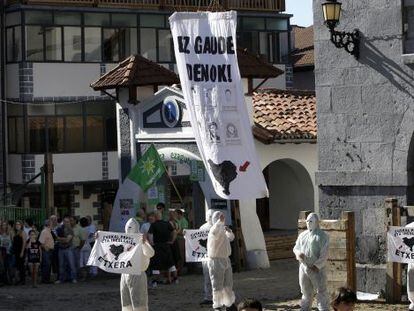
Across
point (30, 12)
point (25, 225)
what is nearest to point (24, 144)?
point (30, 12)

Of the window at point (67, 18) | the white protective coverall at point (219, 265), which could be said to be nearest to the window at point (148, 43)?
the window at point (67, 18)

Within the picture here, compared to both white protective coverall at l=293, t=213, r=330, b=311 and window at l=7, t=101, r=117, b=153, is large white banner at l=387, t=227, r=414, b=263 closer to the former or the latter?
white protective coverall at l=293, t=213, r=330, b=311

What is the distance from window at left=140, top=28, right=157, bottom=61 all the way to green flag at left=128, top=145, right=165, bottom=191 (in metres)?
14.5

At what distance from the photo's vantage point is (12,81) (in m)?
35.9

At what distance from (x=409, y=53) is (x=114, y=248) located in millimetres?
5101

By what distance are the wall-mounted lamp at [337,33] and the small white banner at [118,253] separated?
4325 mm

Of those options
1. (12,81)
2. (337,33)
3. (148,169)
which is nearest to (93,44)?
(12,81)

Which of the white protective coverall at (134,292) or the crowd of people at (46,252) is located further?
the crowd of people at (46,252)

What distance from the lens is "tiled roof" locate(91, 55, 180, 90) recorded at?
23500 millimetres

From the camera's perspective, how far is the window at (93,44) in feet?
119

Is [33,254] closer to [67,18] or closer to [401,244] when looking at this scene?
[401,244]

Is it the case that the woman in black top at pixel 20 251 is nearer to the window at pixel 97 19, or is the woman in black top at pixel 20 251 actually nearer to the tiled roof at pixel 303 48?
the window at pixel 97 19

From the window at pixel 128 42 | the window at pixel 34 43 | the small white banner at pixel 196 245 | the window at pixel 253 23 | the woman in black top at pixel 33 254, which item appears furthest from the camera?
the window at pixel 253 23

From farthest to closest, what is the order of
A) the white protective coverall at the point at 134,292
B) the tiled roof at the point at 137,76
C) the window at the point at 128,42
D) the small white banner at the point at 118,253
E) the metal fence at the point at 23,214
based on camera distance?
the window at the point at 128,42 → the metal fence at the point at 23,214 → the tiled roof at the point at 137,76 → the small white banner at the point at 118,253 → the white protective coverall at the point at 134,292
